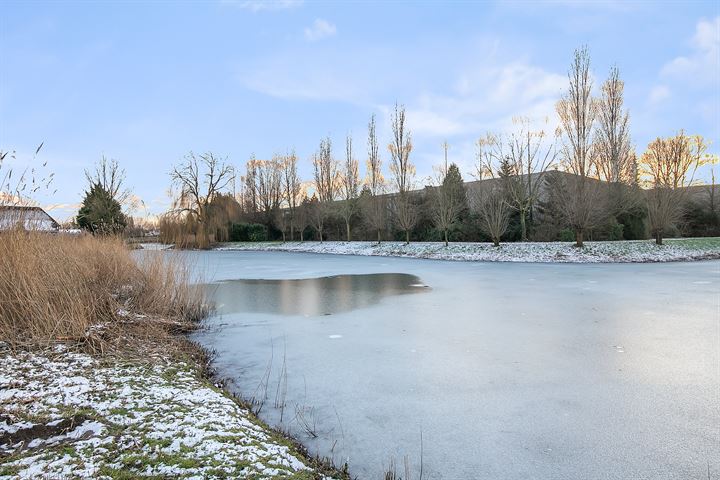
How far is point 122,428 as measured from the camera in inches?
85.7

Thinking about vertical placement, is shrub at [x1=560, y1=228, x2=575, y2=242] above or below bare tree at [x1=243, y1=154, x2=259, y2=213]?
below

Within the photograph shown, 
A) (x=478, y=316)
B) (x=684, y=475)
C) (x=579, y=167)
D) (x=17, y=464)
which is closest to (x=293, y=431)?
(x=17, y=464)

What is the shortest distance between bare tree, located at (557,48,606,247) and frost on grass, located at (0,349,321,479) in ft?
51.0

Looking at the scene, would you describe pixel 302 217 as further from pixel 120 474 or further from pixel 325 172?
pixel 120 474

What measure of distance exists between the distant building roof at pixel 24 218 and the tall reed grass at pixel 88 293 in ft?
0.42

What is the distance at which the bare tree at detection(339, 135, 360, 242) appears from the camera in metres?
26.6

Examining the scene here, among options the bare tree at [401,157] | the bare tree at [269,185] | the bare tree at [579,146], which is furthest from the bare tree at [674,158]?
the bare tree at [269,185]

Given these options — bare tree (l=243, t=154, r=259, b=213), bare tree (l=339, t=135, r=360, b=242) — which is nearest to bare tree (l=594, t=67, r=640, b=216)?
bare tree (l=339, t=135, r=360, b=242)

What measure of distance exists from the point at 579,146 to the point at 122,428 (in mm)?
19329

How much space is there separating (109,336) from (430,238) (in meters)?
20.2

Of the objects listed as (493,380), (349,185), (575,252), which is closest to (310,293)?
(493,380)

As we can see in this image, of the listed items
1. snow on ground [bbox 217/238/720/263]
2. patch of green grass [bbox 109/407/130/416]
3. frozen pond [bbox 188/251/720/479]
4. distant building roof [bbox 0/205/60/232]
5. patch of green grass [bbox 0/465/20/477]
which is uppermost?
distant building roof [bbox 0/205/60/232]

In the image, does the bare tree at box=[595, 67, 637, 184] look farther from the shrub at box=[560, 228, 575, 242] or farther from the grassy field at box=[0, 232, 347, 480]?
the grassy field at box=[0, 232, 347, 480]

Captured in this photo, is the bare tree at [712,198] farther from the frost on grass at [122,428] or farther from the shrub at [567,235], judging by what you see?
the frost on grass at [122,428]
